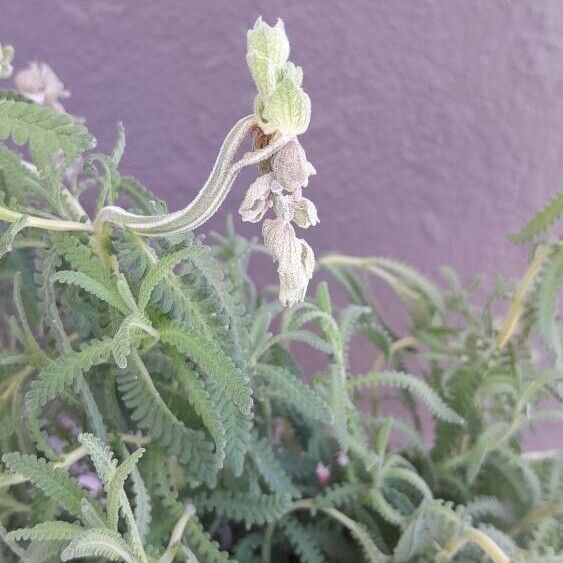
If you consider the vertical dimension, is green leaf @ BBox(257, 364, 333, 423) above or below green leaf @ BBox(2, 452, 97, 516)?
above

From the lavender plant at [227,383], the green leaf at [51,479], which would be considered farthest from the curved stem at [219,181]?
the green leaf at [51,479]

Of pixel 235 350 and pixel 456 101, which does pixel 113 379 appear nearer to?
pixel 235 350

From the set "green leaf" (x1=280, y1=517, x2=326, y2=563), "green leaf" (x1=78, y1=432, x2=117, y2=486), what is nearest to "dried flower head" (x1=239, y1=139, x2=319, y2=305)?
"green leaf" (x1=78, y1=432, x2=117, y2=486)

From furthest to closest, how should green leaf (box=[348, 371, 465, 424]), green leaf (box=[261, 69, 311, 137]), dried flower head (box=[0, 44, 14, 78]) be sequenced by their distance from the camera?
green leaf (box=[348, 371, 465, 424]) < dried flower head (box=[0, 44, 14, 78]) < green leaf (box=[261, 69, 311, 137])

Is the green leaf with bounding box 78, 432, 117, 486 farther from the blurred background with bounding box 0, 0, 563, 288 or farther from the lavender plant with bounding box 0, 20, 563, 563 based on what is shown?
the blurred background with bounding box 0, 0, 563, 288

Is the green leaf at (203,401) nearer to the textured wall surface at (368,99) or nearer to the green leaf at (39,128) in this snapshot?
the green leaf at (39,128)

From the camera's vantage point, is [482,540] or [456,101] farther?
[456,101]

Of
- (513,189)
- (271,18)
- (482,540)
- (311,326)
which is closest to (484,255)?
(513,189)
